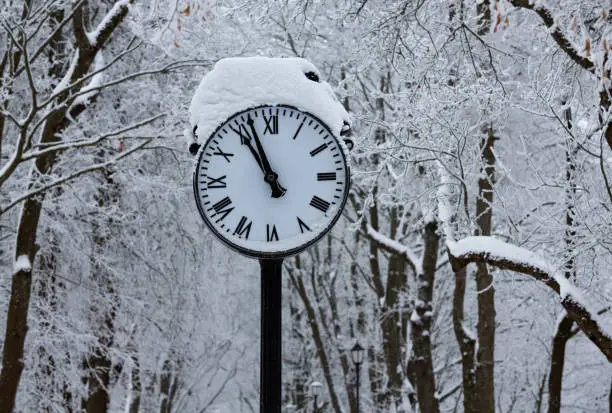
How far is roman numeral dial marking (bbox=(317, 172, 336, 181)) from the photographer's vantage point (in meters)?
3.39

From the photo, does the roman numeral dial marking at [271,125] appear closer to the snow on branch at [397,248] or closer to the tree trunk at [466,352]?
the tree trunk at [466,352]

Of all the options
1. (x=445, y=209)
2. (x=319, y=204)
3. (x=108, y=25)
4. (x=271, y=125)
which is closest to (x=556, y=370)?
(x=445, y=209)

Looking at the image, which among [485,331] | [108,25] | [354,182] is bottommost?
[485,331]

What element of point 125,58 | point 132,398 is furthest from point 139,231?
point 132,398

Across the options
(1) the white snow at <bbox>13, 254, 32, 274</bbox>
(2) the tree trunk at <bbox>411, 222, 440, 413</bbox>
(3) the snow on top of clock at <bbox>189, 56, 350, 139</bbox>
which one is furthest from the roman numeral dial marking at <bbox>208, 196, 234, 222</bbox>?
(2) the tree trunk at <bbox>411, 222, 440, 413</bbox>

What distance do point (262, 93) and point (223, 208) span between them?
0.50 m

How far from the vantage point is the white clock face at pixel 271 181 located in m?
3.34

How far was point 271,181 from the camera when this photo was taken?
3.35 meters

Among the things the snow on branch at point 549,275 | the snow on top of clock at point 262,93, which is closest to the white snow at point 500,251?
the snow on branch at point 549,275

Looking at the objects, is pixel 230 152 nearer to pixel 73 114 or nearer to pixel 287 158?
pixel 287 158

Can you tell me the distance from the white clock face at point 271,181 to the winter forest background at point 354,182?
2.05 ft

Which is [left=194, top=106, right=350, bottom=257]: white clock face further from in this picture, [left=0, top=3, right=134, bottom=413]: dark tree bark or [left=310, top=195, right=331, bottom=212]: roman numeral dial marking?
[left=0, top=3, right=134, bottom=413]: dark tree bark

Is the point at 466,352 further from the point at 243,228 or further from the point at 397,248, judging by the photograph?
the point at 243,228

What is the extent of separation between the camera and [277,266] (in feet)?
11.0
